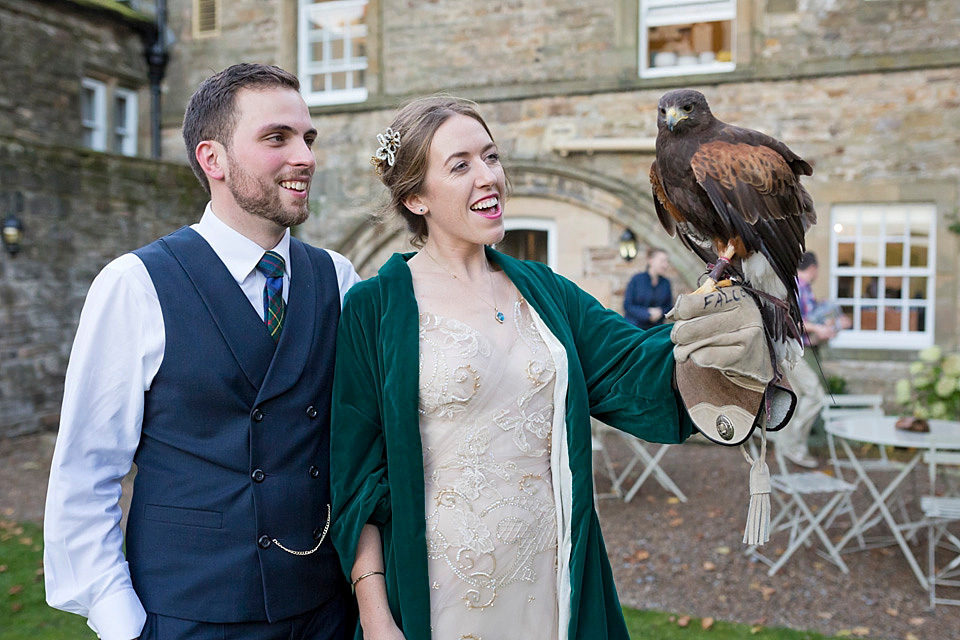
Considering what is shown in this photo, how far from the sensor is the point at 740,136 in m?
1.75

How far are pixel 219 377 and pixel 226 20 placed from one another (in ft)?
35.8

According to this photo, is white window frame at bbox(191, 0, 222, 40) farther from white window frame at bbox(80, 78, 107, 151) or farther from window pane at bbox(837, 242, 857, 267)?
window pane at bbox(837, 242, 857, 267)

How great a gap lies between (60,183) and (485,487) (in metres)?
8.47

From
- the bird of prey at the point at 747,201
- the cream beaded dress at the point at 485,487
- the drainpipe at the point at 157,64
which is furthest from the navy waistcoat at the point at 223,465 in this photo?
the drainpipe at the point at 157,64

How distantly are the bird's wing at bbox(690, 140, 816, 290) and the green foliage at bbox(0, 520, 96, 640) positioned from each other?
3683 millimetres

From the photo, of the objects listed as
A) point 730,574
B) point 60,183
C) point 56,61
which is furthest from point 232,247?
point 56,61

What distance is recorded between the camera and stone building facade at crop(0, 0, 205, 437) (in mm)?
8352

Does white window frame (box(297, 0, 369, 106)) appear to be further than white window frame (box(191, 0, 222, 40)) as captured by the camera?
No

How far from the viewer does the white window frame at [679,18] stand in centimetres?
913

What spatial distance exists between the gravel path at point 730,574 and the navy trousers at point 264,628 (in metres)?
2.84

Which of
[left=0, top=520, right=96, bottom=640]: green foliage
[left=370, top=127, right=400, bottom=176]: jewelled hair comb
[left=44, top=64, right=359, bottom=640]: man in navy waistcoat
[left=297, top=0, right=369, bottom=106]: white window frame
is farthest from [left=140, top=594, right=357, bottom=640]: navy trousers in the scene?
[left=297, top=0, right=369, bottom=106]: white window frame

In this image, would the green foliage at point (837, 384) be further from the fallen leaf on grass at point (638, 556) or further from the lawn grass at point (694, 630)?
the lawn grass at point (694, 630)

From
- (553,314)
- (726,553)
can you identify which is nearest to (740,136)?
(553,314)

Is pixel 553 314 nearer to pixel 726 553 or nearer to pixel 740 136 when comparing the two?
pixel 740 136
